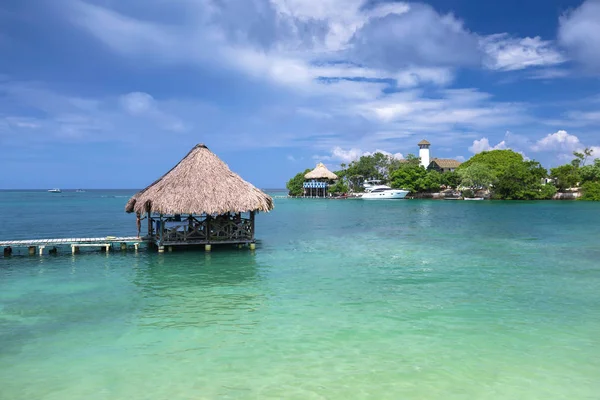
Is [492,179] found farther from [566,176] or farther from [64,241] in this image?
[64,241]

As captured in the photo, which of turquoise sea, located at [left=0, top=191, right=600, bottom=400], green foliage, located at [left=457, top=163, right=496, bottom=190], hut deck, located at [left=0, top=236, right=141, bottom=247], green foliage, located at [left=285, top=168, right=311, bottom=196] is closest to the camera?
turquoise sea, located at [left=0, top=191, right=600, bottom=400]

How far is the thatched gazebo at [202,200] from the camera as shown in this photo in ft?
60.0

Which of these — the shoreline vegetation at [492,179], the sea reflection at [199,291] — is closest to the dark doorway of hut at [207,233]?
the sea reflection at [199,291]

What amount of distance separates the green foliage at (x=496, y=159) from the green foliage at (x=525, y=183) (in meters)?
6.24

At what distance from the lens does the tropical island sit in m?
72.9

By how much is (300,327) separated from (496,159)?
85.6m

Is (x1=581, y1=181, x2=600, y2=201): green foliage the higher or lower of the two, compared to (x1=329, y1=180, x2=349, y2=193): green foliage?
lower

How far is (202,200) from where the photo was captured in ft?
60.1

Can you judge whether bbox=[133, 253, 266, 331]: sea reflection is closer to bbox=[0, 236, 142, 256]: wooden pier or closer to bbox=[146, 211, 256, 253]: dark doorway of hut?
bbox=[146, 211, 256, 253]: dark doorway of hut

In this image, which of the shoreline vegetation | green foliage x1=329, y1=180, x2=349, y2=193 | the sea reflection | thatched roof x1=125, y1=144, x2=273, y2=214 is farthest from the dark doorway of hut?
green foliage x1=329, y1=180, x2=349, y2=193

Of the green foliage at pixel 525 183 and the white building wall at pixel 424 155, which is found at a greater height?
the white building wall at pixel 424 155

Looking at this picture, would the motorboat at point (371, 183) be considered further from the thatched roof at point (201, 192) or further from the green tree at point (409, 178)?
the thatched roof at point (201, 192)

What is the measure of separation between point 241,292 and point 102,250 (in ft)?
35.3

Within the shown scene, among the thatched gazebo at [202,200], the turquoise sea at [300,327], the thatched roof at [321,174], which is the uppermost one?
the thatched roof at [321,174]
